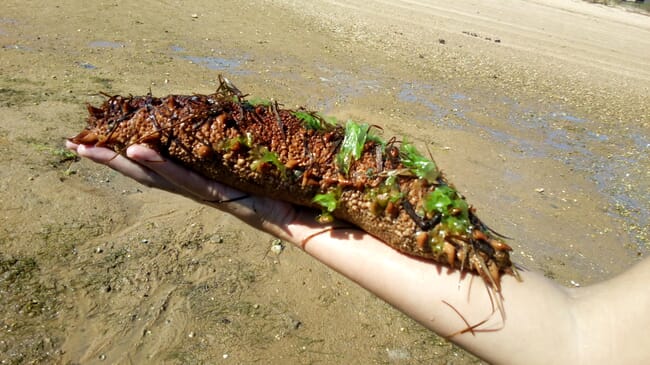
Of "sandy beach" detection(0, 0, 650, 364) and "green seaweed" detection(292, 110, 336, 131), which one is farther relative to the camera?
"sandy beach" detection(0, 0, 650, 364)

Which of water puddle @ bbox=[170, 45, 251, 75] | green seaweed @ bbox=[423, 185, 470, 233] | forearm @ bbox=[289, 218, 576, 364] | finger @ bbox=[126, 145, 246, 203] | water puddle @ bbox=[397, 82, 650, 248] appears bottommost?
water puddle @ bbox=[397, 82, 650, 248]

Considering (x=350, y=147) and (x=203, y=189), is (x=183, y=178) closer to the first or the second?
(x=203, y=189)

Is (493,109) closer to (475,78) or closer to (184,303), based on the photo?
(475,78)

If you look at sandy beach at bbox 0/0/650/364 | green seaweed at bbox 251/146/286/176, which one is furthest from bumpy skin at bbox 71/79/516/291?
sandy beach at bbox 0/0/650/364

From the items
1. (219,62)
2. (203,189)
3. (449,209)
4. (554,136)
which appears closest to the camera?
(449,209)

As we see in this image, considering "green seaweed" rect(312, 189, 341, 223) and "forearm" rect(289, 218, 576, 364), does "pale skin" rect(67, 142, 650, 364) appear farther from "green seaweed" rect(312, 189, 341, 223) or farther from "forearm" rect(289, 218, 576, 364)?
"green seaweed" rect(312, 189, 341, 223)

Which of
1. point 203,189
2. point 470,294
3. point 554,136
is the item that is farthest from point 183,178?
point 554,136

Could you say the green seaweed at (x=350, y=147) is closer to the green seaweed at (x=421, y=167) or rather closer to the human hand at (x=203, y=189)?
the green seaweed at (x=421, y=167)
